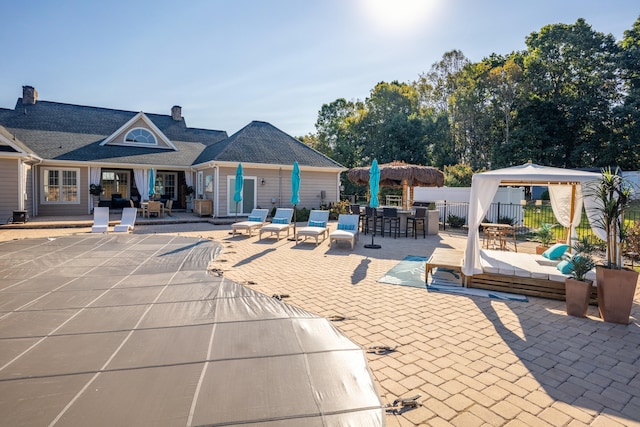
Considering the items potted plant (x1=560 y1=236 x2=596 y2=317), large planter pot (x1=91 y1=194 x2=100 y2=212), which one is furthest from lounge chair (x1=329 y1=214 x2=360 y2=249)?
large planter pot (x1=91 y1=194 x2=100 y2=212)

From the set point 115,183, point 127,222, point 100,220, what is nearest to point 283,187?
point 127,222

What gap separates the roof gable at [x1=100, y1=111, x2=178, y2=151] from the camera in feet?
63.3

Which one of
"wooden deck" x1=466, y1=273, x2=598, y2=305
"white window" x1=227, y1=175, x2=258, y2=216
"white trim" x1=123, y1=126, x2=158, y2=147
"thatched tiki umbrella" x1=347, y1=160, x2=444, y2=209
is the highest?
"white trim" x1=123, y1=126, x2=158, y2=147

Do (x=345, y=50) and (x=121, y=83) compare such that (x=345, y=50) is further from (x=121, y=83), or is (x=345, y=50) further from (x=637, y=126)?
(x=637, y=126)

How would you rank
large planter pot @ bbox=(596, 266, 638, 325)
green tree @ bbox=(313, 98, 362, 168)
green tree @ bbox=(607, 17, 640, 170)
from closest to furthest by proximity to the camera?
large planter pot @ bbox=(596, 266, 638, 325)
green tree @ bbox=(607, 17, 640, 170)
green tree @ bbox=(313, 98, 362, 168)

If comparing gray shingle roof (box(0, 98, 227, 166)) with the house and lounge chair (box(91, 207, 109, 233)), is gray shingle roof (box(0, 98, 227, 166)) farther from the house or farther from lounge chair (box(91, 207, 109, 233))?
lounge chair (box(91, 207, 109, 233))

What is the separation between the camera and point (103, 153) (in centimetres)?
1792

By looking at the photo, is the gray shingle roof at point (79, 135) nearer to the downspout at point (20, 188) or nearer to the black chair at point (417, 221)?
the downspout at point (20, 188)

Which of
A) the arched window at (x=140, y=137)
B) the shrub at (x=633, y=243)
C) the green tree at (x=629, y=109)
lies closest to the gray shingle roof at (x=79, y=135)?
the arched window at (x=140, y=137)

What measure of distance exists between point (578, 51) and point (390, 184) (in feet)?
93.6

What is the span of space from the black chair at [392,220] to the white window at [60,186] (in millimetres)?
14792

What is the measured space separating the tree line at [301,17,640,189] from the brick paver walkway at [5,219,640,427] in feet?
76.6

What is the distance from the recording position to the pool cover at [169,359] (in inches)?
103

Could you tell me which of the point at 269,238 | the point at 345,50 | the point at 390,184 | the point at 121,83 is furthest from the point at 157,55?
the point at 390,184
